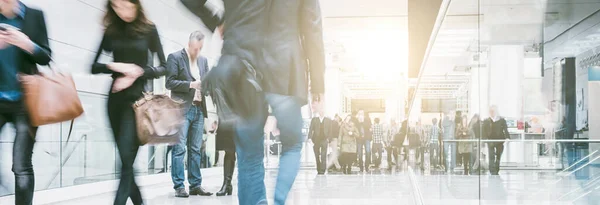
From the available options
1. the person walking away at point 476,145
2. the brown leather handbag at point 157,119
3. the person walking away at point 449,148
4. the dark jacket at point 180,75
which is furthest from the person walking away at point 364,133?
the person walking away at point 476,145

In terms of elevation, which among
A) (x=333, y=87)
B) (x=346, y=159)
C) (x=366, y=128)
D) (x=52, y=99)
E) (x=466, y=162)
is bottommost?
Result: (x=346, y=159)

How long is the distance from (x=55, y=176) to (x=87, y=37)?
4.17 ft

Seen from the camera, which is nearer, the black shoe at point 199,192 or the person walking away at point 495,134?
the person walking away at point 495,134

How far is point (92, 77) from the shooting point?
5.48 m

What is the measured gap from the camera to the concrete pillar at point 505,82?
158cm

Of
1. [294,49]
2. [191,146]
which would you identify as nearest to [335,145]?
[191,146]

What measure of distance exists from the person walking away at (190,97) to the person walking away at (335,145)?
15.2 ft

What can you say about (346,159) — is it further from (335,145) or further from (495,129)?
(495,129)

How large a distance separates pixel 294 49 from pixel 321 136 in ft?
21.0

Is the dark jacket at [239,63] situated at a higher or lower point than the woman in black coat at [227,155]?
higher

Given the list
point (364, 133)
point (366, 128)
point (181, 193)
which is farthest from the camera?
point (366, 128)

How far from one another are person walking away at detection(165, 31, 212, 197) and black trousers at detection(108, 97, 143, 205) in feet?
3.90

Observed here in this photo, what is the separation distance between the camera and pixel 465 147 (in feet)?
7.06

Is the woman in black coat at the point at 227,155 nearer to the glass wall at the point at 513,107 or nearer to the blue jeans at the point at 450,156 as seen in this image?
the glass wall at the point at 513,107
